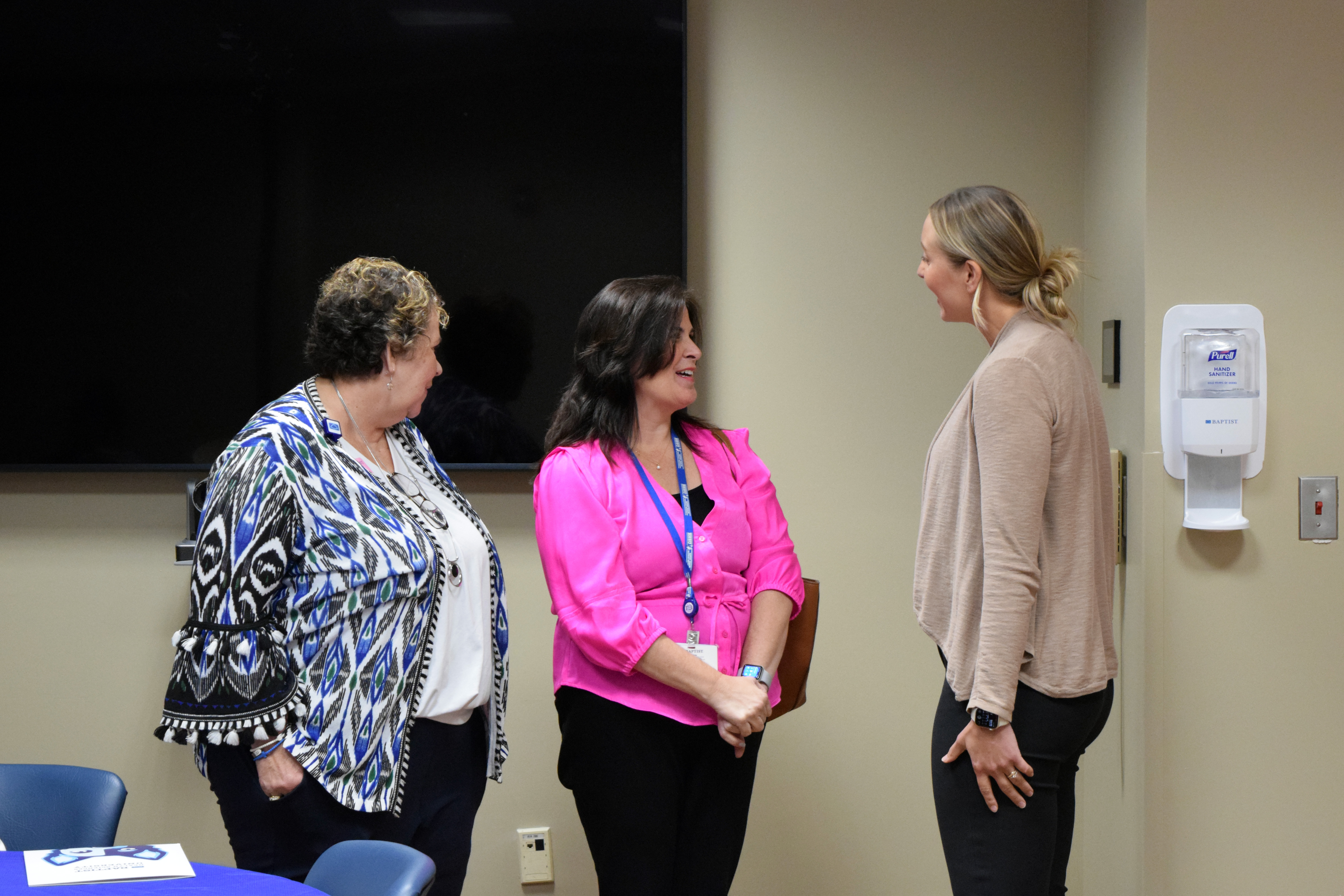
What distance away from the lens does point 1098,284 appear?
266 cm

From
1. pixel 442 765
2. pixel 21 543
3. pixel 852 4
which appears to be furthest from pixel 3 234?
pixel 852 4

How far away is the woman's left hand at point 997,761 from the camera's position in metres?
1.61

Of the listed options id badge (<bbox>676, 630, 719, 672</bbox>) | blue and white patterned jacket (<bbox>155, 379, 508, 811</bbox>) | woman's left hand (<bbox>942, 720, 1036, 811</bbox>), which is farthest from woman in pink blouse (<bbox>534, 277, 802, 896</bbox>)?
woman's left hand (<bbox>942, 720, 1036, 811</bbox>)

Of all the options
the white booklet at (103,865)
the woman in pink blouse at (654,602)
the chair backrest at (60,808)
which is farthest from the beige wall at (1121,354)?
the chair backrest at (60,808)

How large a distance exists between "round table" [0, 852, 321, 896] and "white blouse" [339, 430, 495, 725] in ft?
1.44

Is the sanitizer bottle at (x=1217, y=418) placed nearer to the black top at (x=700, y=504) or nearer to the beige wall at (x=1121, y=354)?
the beige wall at (x=1121, y=354)

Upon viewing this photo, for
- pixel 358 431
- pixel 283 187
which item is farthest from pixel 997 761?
pixel 283 187

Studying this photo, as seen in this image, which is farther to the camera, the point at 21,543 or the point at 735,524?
the point at 21,543

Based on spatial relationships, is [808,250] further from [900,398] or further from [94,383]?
[94,383]

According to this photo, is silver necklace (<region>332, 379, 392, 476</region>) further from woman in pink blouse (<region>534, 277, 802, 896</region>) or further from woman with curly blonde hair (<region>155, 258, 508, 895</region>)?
woman in pink blouse (<region>534, 277, 802, 896</region>)

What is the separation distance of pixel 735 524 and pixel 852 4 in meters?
1.52

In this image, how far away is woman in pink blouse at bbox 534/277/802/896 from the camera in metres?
1.88

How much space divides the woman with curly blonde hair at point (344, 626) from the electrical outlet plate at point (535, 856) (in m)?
0.86

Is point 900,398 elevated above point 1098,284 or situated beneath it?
situated beneath
